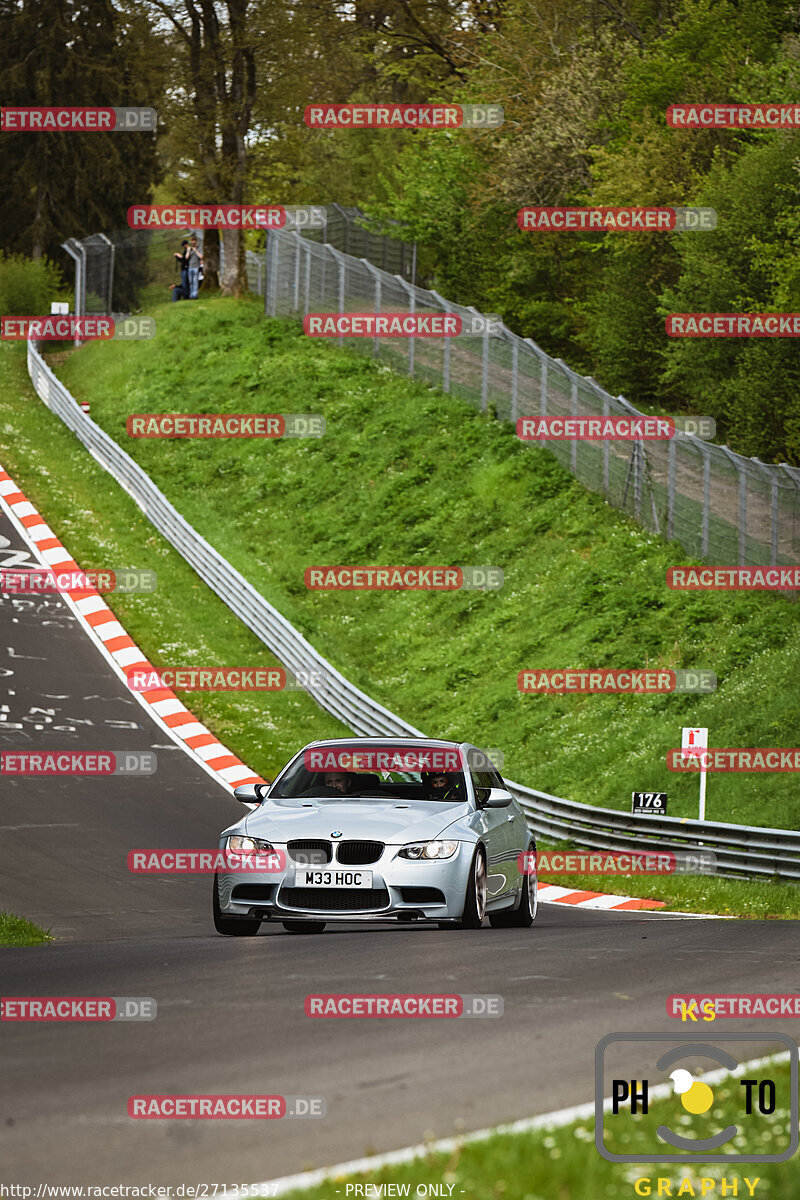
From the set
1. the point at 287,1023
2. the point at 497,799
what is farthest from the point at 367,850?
the point at 287,1023

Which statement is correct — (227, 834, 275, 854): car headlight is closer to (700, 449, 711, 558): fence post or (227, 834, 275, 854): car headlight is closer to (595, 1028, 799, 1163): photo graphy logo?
(595, 1028, 799, 1163): photo graphy logo

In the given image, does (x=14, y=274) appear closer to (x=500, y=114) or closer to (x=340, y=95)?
(x=340, y=95)

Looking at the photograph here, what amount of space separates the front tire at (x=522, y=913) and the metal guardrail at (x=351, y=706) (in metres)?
5.92

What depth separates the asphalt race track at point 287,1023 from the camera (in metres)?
5.50

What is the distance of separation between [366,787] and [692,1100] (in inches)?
275

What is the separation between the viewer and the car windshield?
12.5 meters

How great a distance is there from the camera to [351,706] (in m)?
28.1

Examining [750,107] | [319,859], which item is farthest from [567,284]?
[319,859]

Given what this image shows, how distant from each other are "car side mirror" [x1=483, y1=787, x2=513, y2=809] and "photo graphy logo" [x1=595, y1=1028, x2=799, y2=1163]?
5133mm

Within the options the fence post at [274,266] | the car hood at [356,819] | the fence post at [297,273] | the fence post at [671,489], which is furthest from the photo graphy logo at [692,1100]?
the fence post at [274,266]

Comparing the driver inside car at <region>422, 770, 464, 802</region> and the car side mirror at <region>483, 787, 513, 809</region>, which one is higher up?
the driver inside car at <region>422, 770, 464, 802</region>

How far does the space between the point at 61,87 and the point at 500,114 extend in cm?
2540

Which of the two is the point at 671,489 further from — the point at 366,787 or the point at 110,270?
the point at 110,270

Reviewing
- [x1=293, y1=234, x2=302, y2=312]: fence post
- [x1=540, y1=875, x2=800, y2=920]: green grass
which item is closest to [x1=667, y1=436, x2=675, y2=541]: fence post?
[x1=540, y1=875, x2=800, y2=920]: green grass
